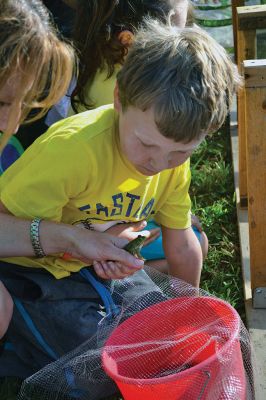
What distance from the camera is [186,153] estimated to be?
5.97 feet

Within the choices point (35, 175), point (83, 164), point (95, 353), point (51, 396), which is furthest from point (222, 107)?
point (51, 396)

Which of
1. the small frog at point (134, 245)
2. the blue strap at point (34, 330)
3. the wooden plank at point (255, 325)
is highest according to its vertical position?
the small frog at point (134, 245)

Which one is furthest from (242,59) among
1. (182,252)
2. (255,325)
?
(255,325)

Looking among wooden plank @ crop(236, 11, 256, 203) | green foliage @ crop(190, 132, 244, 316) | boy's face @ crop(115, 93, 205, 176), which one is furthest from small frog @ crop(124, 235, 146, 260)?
wooden plank @ crop(236, 11, 256, 203)

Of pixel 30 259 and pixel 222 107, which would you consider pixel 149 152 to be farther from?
pixel 30 259

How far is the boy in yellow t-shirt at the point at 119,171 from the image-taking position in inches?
67.5

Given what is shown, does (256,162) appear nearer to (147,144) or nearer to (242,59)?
(147,144)

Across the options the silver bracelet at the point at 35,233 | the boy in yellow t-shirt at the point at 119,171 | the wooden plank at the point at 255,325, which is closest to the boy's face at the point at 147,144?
the boy in yellow t-shirt at the point at 119,171

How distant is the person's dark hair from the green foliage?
75 cm

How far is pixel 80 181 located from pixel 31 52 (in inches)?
16.3

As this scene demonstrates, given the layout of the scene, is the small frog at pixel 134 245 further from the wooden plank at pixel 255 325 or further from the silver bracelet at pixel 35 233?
the wooden plank at pixel 255 325

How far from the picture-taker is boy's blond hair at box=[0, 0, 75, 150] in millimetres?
1577

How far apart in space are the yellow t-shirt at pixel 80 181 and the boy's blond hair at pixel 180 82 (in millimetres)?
180

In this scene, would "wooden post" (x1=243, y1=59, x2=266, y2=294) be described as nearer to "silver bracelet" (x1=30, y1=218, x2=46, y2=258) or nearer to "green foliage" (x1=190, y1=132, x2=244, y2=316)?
"green foliage" (x1=190, y1=132, x2=244, y2=316)
